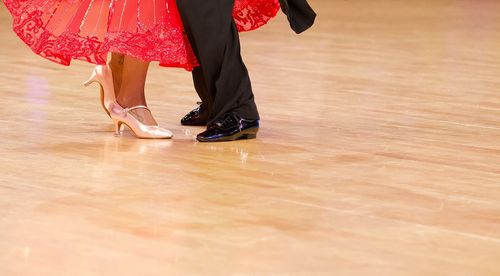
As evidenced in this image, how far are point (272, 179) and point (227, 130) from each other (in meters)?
0.54

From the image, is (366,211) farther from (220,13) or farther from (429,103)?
(429,103)

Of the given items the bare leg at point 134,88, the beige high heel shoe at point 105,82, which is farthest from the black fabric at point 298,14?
the beige high heel shoe at point 105,82

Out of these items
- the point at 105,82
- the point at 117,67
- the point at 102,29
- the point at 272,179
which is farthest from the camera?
the point at 117,67

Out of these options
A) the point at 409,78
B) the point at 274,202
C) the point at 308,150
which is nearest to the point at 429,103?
the point at 409,78

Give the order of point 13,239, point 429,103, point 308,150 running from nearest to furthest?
point 13,239
point 308,150
point 429,103

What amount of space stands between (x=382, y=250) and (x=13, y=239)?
716mm

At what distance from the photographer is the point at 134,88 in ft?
11.8

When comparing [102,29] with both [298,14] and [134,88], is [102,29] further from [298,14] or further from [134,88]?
[298,14]

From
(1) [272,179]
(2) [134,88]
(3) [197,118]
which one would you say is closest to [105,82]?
(2) [134,88]

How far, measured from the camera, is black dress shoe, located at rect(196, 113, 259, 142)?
138 inches

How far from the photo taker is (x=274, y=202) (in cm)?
275

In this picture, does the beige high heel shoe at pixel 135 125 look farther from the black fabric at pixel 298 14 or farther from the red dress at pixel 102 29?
the black fabric at pixel 298 14

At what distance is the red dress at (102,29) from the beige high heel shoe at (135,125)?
6.6 inches

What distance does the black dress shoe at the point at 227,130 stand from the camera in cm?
350
